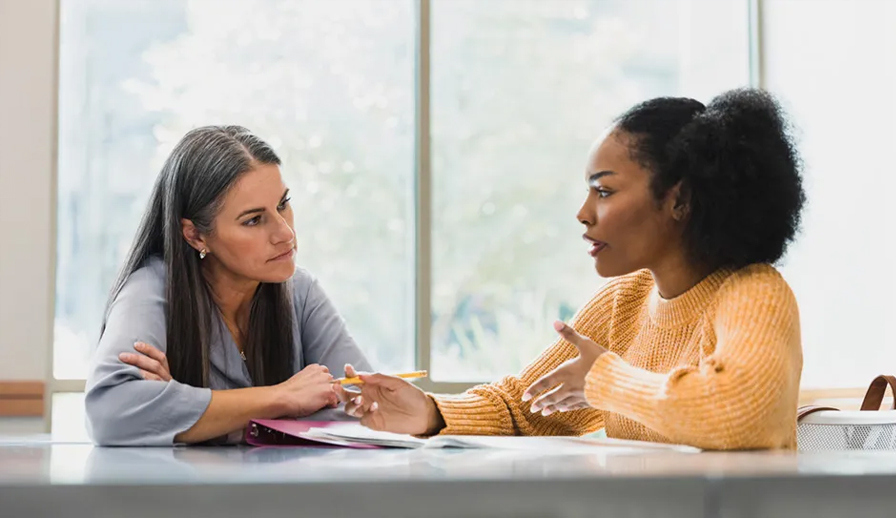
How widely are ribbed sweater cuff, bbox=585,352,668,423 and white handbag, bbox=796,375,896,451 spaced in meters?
0.79

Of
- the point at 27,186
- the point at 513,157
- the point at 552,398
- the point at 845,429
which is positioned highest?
the point at 513,157

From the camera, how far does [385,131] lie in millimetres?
3982

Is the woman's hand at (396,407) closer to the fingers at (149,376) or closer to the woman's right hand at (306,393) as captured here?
the woman's right hand at (306,393)

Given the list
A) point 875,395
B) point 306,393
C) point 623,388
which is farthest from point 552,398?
point 875,395

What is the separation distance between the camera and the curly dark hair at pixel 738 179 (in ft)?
4.30

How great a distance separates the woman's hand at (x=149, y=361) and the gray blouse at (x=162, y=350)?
2 centimetres

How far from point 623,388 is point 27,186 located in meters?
3.01

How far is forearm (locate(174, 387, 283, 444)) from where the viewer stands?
1.49 meters

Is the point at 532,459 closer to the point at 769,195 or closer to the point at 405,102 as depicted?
the point at 769,195

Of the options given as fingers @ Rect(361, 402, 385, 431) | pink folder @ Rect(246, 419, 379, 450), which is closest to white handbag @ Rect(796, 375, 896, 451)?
fingers @ Rect(361, 402, 385, 431)

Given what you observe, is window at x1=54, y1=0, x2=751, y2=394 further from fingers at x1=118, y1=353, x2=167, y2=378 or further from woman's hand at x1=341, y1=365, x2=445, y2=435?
woman's hand at x1=341, y1=365, x2=445, y2=435

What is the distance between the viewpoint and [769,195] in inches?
51.9

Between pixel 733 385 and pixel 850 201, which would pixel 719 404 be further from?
pixel 850 201

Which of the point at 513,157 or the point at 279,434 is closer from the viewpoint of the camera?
Answer: the point at 279,434
